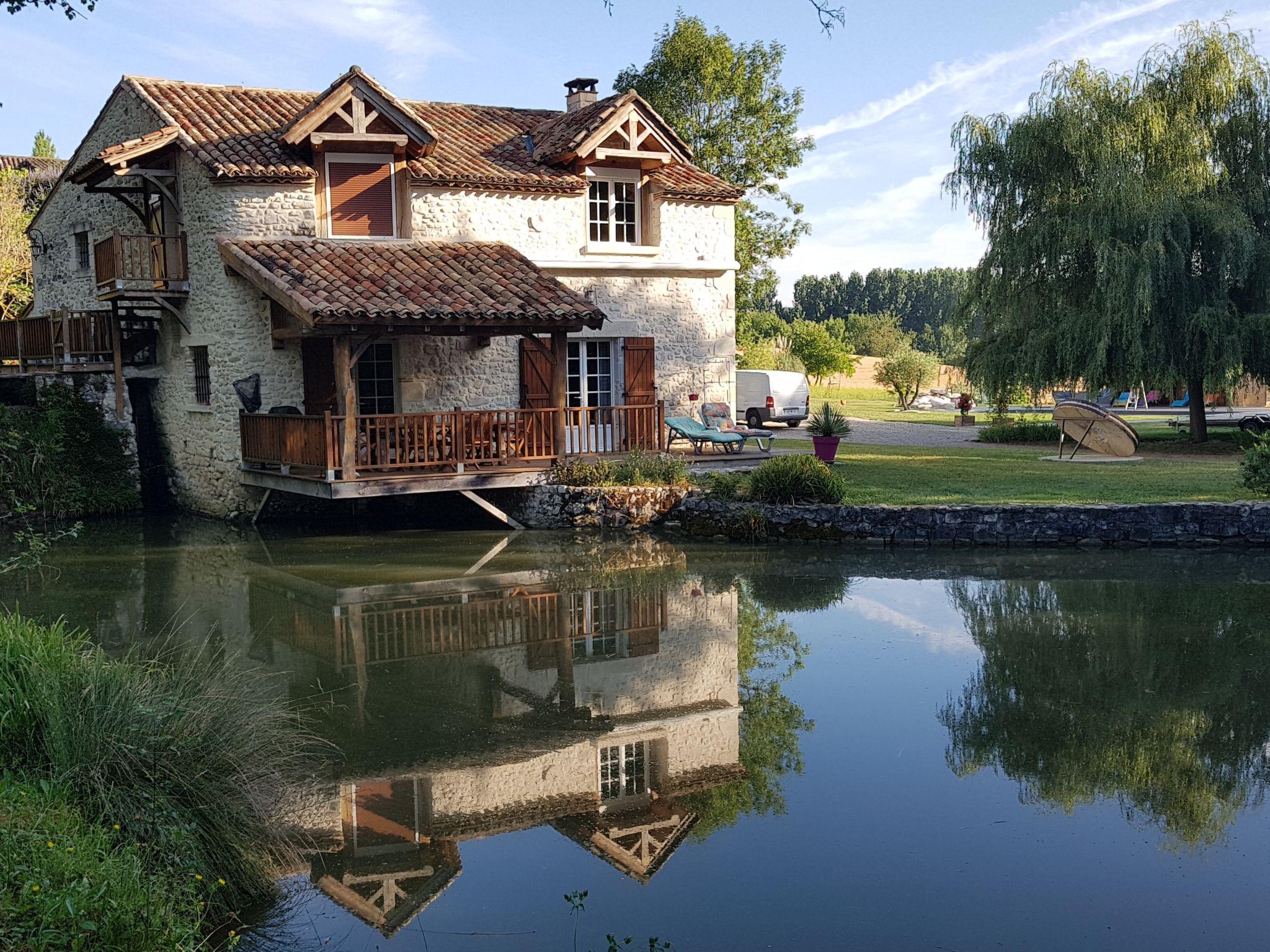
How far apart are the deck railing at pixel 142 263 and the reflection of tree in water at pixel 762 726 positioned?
458 inches

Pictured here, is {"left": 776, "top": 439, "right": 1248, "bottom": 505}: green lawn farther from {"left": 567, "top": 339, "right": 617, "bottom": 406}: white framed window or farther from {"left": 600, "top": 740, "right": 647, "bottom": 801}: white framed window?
{"left": 600, "top": 740, "right": 647, "bottom": 801}: white framed window

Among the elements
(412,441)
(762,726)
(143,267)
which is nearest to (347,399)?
(412,441)

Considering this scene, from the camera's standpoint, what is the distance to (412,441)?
16875 mm

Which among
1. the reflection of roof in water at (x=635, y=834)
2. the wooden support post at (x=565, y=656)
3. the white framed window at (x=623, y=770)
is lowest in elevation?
the reflection of roof in water at (x=635, y=834)

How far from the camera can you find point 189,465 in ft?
64.7

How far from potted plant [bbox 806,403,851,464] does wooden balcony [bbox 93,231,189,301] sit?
34.6 ft

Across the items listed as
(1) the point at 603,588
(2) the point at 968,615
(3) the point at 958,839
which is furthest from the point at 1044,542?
(3) the point at 958,839

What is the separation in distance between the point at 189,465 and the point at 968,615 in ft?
45.5

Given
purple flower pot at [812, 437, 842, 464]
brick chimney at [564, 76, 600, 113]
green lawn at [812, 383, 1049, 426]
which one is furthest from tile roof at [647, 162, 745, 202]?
green lawn at [812, 383, 1049, 426]

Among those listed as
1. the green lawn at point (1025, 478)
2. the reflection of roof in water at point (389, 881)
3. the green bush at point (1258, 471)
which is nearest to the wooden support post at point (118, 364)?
the green lawn at point (1025, 478)

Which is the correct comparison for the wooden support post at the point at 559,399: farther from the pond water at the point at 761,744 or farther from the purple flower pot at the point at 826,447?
the purple flower pot at the point at 826,447

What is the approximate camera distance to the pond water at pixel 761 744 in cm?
555

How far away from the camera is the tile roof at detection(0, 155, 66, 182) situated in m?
32.0

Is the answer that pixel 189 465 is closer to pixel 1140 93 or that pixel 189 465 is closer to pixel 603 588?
pixel 603 588
